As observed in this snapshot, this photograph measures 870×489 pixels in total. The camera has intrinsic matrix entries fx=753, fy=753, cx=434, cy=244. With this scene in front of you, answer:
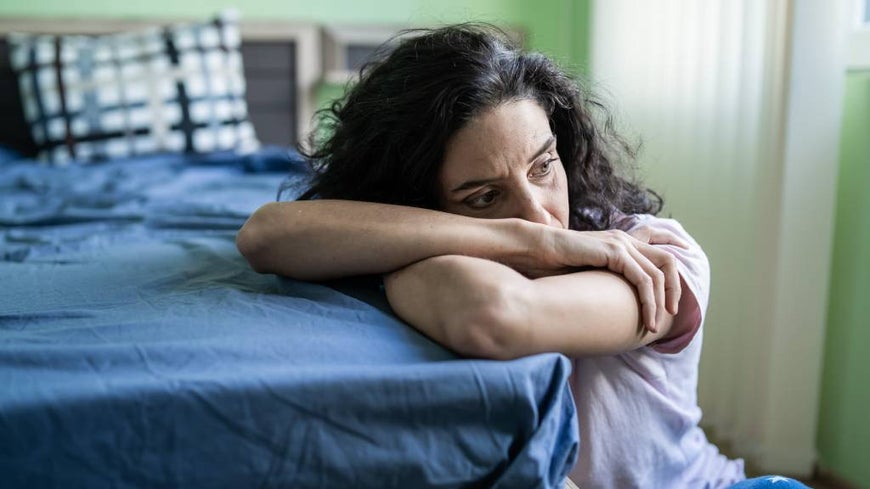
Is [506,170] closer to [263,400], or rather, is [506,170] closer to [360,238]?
[360,238]

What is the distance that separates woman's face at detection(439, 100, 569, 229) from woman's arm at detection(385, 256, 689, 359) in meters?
0.16

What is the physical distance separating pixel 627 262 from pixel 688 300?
0.33ft

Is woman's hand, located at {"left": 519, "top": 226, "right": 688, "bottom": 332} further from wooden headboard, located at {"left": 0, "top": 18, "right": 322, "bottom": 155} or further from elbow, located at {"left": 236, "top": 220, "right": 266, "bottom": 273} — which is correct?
wooden headboard, located at {"left": 0, "top": 18, "right": 322, "bottom": 155}

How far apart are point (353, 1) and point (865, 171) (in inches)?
82.8

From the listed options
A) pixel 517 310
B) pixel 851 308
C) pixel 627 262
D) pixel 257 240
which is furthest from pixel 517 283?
pixel 851 308

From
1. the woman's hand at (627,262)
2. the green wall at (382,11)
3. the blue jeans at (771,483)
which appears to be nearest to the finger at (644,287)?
the woman's hand at (627,262)

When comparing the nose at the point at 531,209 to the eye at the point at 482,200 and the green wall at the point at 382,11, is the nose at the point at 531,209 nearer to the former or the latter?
the eye at the point at 482,200

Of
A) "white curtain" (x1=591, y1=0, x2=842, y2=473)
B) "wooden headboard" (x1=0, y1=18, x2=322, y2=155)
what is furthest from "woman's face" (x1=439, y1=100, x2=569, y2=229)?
"wooden headboard" (x1=0, y1=18, x2=322, y2=155)

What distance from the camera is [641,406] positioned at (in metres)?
0.82

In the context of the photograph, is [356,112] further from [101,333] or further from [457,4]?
[457,4]

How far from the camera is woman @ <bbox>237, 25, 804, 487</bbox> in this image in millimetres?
694

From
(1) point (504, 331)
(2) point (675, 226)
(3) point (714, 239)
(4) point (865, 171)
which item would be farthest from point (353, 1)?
(1) point (504, 331)

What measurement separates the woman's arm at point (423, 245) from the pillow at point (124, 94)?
1.85 m

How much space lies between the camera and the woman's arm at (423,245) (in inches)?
29.9
